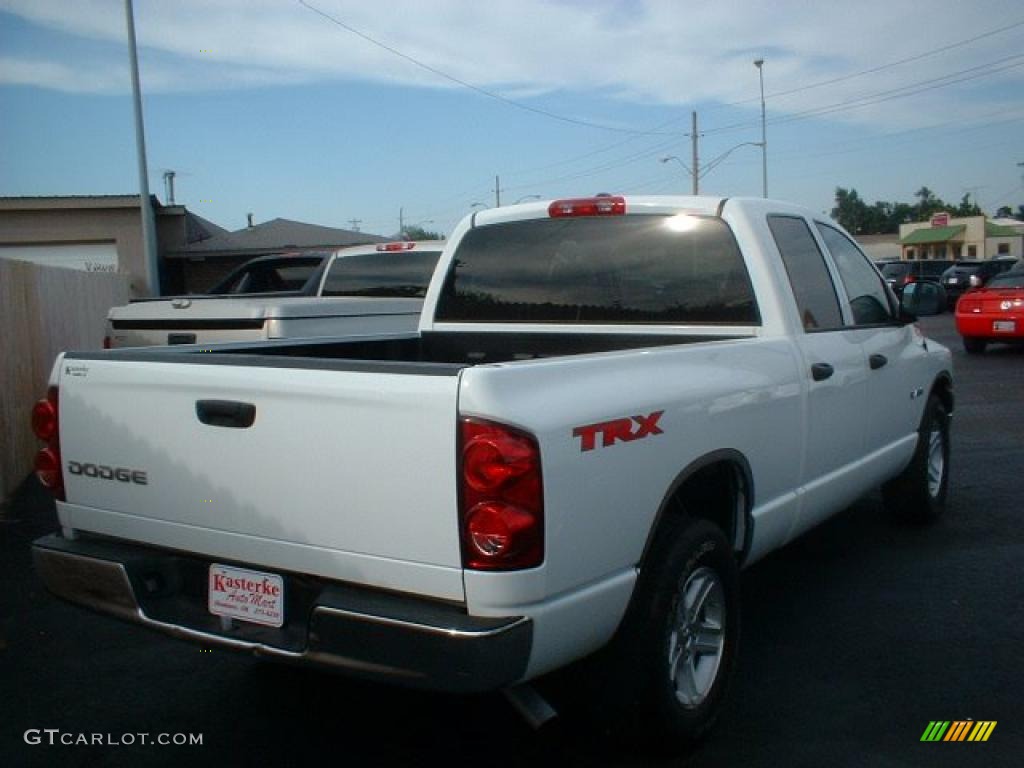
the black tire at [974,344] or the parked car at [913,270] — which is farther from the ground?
the parked car at [913,270]

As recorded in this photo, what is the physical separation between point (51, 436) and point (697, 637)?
2354 mm

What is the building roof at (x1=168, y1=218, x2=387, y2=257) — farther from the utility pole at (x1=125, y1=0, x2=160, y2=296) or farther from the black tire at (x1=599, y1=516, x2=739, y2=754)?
the black tire at (x1=599, y1=516, x2=739, y2=754)

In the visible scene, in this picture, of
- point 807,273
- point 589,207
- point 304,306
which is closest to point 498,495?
point 589,207

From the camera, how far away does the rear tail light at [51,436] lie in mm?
3572

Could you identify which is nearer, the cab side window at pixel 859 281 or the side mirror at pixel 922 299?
the cab side window at pixel 859 281

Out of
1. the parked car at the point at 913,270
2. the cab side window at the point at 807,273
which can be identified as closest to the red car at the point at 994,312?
the parked car at the point at 913,270

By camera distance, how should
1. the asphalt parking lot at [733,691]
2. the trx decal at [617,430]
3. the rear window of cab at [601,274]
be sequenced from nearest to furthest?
the trx decal at [617,430] → the asphalt parking lot at [733,691] → the rear window of cab at [601,274]

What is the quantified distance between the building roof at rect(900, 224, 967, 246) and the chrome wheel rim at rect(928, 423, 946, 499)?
78048 millimetres

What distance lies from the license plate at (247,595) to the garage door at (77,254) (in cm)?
2401

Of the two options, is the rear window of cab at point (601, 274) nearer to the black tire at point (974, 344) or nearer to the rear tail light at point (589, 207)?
the rear tail light at point (589, 207)

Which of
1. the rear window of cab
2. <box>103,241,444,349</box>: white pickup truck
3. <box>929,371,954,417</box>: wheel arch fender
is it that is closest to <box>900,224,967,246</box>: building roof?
<box>103,241,444,349</box>: white pickup truck

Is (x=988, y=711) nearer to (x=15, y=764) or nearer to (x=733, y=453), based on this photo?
(x=733, y=453)

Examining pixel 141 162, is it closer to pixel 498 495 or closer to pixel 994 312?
pixel 994 312

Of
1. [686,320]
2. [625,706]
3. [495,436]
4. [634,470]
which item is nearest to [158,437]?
[495,436]
